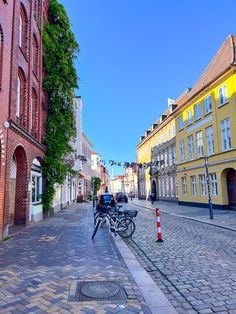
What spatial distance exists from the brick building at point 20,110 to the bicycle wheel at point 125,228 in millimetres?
4161

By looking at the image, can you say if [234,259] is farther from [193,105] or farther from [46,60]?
[193,105]

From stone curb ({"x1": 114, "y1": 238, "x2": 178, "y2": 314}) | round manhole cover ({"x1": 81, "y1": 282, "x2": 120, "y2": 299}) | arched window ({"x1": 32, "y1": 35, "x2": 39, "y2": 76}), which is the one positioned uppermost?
arched window ({"x1": 32, "y1": 35, "x2": 39, "y2": 76})

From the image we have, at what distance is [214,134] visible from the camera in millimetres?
22547

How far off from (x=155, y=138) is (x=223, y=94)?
889 inches

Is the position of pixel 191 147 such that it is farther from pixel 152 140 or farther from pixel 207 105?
pixel 152 140

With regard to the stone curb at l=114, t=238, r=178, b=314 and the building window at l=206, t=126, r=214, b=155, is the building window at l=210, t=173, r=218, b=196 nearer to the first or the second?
the building window at l=206, t=126, r=214, b=155

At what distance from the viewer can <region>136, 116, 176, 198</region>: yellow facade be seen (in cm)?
3604

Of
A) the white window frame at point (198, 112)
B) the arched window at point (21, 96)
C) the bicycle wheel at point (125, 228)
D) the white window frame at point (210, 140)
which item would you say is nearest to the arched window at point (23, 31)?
the arched window at point (21, 96)

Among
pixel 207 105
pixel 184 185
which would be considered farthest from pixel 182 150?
pixel 207 105

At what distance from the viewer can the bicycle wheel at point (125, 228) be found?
34.1ft

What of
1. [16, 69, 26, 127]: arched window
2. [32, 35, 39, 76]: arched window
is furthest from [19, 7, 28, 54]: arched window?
[32, 35, 39, 76]: arched window

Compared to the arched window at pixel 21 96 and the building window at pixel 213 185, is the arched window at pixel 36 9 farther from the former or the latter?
the building window at pixel 213 185

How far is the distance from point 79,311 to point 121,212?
7.01 m

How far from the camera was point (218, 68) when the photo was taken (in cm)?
2256
